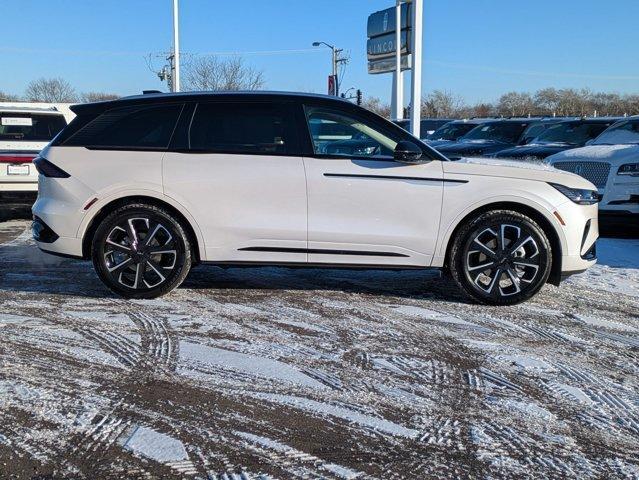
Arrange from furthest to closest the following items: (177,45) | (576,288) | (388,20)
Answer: (388,20)
(177,45)
(576,288)

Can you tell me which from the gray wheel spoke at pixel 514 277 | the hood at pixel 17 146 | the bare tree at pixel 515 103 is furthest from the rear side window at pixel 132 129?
the bare tree at pixel 515 103

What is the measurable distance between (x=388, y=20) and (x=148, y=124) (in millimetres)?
26346

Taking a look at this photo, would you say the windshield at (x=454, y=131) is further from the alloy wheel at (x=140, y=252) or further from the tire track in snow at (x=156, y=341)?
the tire track in snow at (x=156, y=341)

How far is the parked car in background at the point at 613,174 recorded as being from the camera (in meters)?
8.90

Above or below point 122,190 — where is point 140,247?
below

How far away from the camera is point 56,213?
18.3ft

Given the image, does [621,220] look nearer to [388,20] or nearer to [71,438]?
[71,438]

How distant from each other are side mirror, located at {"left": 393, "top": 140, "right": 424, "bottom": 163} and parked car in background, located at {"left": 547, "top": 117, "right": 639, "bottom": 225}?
4.84 metres

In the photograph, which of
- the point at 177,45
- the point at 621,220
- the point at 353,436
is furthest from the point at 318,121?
the point at 177,45

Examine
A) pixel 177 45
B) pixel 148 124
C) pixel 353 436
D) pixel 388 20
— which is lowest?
pixel 353 436

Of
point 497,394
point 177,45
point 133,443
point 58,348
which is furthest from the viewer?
point 177,45

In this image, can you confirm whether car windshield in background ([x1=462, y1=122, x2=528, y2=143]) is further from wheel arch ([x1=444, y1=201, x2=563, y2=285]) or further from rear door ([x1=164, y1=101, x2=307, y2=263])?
rear door ([x1=164, y1=101, x2=307, y2=263])

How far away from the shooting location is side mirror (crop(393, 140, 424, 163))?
17.7ft

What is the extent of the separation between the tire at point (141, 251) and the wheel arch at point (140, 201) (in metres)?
0.05
